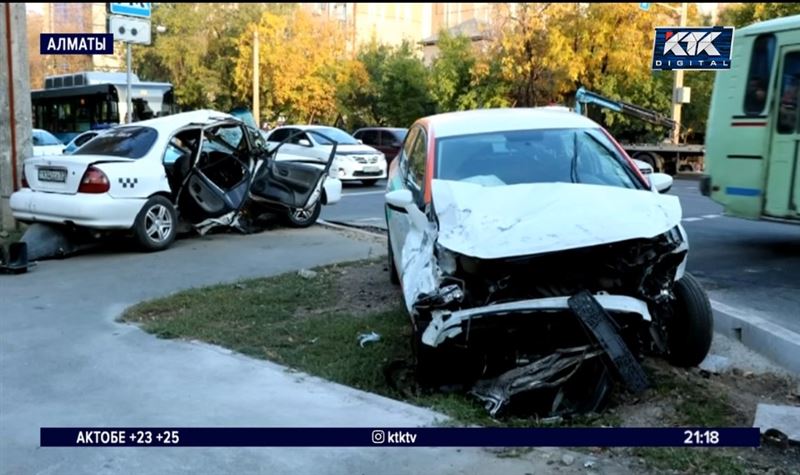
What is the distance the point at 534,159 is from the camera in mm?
5895

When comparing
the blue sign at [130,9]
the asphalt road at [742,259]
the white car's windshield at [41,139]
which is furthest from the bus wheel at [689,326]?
the white car's windshield at [41,139]

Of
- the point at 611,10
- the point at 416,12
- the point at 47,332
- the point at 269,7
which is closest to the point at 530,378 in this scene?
the point at 47,332

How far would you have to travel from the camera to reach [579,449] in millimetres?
3898

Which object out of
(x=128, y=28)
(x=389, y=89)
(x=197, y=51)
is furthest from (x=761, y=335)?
(x=197, y=51)

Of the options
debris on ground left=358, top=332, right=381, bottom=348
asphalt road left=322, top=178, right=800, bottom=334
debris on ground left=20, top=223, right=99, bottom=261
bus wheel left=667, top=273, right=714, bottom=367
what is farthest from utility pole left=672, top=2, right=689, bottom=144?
debris on ground left=20, top=223, right=99, bottom=261

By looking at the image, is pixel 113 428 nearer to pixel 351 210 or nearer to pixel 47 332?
pixel 47 332

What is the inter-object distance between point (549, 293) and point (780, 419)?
1.40 m

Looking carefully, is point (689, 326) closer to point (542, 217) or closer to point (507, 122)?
point (542, 217)

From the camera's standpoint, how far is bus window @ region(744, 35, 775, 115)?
9.44m

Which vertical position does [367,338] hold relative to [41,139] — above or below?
below

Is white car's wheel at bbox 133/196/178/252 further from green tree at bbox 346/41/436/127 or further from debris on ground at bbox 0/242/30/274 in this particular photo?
green tree at bbox 346/41/436/127

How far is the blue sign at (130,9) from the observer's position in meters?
12.5

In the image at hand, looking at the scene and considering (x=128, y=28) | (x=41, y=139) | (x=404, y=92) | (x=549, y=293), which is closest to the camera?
(x=549, y=293)

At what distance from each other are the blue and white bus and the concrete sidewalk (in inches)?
830
